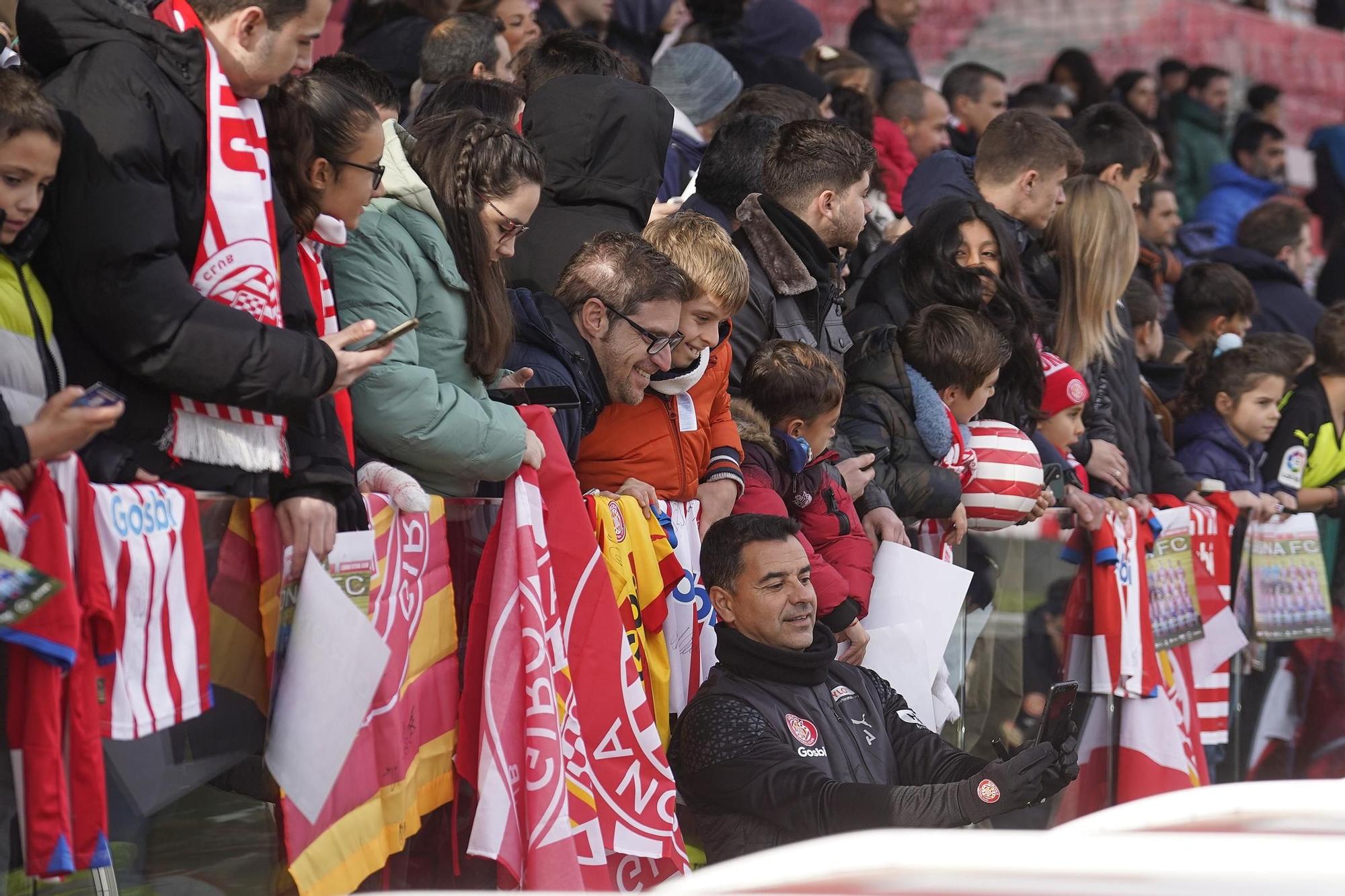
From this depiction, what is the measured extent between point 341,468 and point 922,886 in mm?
2208

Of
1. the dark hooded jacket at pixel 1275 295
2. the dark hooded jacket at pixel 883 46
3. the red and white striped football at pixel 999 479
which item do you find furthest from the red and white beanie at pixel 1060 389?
the dark hooded jacket at pixel 883 46

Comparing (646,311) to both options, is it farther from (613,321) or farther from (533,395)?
(533,395)

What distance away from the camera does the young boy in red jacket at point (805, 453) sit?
5668mm

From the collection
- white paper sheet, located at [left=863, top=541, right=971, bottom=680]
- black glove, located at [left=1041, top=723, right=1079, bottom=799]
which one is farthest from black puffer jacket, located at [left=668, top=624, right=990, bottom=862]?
white paper sheet, located at [left=863, top=541, right=971, bottom=680]

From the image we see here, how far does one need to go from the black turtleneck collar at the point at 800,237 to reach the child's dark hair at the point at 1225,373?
9.39 ft

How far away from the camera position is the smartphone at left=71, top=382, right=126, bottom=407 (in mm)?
3375

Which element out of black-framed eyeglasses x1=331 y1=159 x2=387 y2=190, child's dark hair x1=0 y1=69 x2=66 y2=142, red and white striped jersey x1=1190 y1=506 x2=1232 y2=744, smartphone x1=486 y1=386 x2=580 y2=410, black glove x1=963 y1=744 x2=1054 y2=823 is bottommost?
red and white striped jersey x1=1190 y1=506 x2=1232 y2=744

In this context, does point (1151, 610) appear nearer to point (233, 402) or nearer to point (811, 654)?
point (811, 654)

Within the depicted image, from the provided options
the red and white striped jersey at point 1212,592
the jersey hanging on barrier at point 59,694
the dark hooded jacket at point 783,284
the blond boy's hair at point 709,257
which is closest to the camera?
the jersey hanging on barrier at point 59,694

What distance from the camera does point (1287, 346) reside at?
849 cm

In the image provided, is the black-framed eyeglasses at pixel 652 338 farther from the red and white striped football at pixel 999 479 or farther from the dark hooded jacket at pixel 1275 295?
the dark hooded jacket at pixel 1275 295

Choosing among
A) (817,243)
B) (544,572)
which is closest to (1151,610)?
(817,243)

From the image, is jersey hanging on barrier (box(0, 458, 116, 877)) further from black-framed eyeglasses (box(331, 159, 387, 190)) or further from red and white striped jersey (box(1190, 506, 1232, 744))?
red and white striped jersey (box(1190, 506, 1232, 744))

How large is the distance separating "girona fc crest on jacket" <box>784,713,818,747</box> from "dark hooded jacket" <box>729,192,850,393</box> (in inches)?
52.9
